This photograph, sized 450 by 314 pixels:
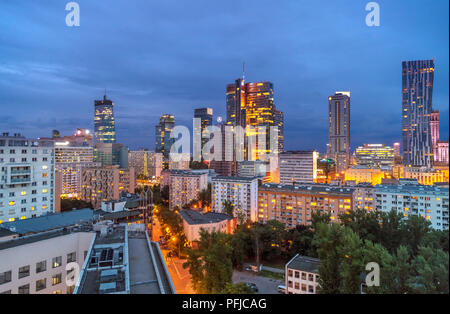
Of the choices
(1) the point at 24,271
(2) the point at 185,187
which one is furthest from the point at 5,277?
(2) the point at 185,187

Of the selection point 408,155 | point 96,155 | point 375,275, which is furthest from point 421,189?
point 96,155

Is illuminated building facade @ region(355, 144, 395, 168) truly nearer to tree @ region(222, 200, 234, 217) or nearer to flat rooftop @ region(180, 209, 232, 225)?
tree @ region(222, 200, 234, 217)

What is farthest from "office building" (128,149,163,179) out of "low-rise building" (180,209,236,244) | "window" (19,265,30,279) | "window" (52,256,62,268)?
"window" (19,265,30,279)

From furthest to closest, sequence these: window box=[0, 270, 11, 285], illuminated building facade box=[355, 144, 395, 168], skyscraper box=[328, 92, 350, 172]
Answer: skyscraper box=[328, 92, 350, 172]
illuminated building facade box=[355, 144, 395, 168]
window box=[0, 270, 11, 285]

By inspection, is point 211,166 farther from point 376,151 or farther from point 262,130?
point 376,151

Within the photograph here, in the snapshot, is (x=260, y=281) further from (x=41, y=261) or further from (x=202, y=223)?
(x=41, y=261)

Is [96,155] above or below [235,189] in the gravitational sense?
above
